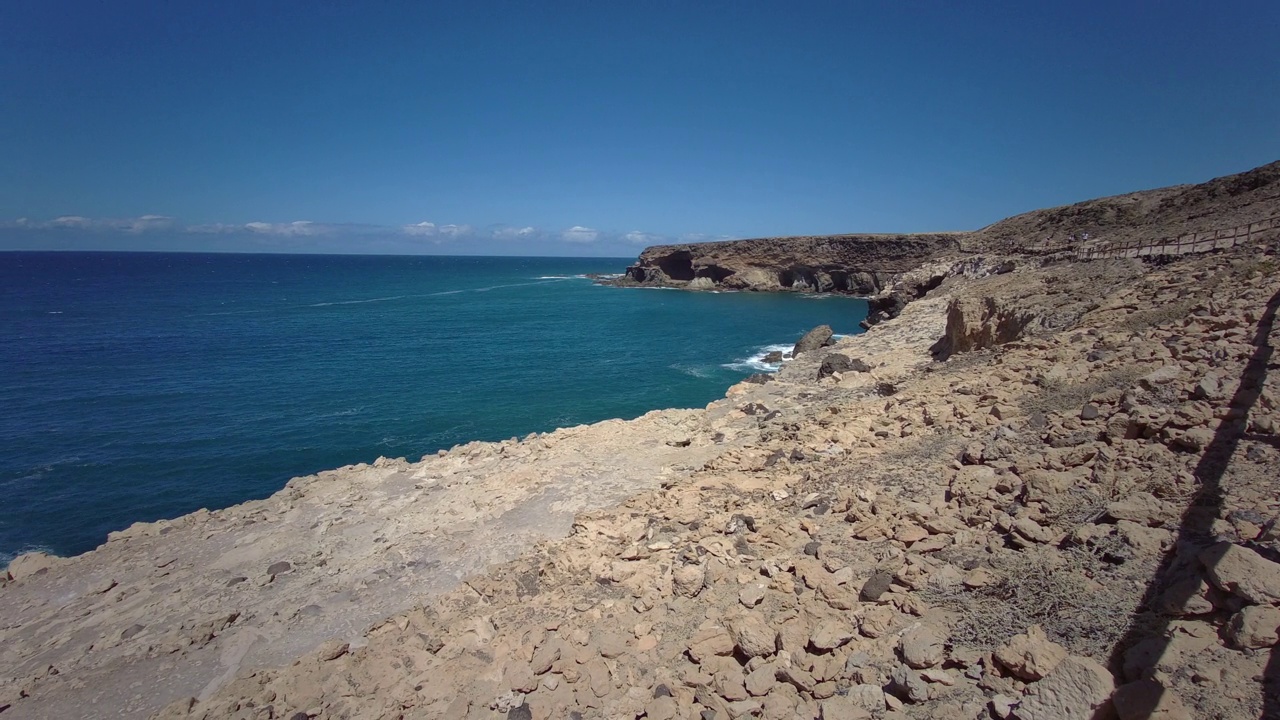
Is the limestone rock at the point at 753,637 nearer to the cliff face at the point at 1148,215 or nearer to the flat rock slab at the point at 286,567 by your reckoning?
the flat rock slab at the point at 286,567

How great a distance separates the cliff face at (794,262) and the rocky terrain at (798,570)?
5934 centimetres

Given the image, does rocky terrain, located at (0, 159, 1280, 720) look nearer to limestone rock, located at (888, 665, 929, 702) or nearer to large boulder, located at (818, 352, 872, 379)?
limestone rock, located at (888, 665, 929, 702)

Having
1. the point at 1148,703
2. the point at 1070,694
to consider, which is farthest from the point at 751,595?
the point at 1148,703

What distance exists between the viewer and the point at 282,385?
32.6m

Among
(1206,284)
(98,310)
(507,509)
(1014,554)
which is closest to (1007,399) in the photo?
(1014,554)

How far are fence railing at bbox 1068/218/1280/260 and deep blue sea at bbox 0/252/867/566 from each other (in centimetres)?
1763

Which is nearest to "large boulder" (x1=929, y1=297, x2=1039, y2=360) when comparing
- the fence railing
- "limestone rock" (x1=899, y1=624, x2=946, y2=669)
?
the fence railing

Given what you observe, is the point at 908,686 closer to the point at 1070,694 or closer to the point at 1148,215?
the point at 1070,694

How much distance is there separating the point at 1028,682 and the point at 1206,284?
44.2 ft

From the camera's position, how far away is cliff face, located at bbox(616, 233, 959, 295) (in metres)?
72.5

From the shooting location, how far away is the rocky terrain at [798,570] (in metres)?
5.00

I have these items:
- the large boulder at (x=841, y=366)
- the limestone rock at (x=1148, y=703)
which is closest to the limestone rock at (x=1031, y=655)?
the limestone rock at (x=1148, y=703)

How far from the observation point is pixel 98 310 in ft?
202

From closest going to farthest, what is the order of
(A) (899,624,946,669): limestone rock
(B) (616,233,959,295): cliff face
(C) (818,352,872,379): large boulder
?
(A) (899,624,946,669): limestone rock
(C) (818,352,872,379): large boulder
(B) (616,233,959,295): cliff face
